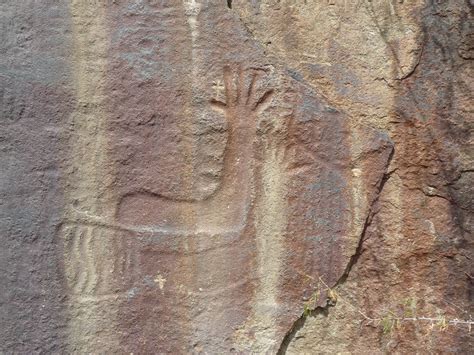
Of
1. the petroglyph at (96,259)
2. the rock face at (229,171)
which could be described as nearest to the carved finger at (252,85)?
the rock face at (229,171)

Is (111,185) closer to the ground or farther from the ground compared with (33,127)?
closer to the ground

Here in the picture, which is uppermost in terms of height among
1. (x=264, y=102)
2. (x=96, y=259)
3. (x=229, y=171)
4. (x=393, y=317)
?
(x=264, y=102)

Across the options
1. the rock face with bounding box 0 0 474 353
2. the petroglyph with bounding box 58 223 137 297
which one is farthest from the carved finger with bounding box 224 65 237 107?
the petroglyph with bounding box 58 223 137 297

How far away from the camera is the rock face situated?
237cm

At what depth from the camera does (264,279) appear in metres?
2.43

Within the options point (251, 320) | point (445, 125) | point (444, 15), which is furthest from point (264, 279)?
point (444, 15)

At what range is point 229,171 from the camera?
7.92 feet

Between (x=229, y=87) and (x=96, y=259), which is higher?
(x=229, y=87)

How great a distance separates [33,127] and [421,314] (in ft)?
5.11

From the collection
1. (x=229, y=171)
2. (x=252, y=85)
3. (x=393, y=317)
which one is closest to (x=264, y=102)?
(x=252, y=85)

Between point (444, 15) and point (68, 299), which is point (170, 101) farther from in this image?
point (444, 15)

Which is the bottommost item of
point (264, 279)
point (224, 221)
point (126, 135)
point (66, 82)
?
point (264, 279)

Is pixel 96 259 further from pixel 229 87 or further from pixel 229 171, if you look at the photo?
pixel 229 87

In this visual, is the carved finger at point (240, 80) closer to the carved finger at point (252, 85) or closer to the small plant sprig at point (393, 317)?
the carved finger at point (252, 85)
